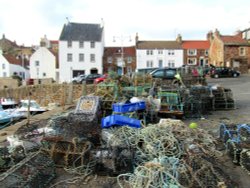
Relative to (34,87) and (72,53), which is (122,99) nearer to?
(34,87)

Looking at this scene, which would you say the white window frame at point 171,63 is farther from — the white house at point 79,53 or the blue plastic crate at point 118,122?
the blue plastic crate at point 118,122

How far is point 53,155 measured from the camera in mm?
5426

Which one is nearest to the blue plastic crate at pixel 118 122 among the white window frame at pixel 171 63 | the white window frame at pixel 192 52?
the white window frame at pixel 171 63

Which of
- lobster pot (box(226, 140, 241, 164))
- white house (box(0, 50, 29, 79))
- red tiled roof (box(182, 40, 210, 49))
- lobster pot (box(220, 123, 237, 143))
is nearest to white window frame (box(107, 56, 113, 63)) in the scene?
red tiled roof (box(182, 40, 210, 49))

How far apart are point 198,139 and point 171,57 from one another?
1797 inches

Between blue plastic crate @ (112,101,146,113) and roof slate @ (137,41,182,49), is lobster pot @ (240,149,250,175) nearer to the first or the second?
blue plastic crate @ (112,101,146,113)

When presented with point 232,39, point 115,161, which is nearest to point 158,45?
point 232,39

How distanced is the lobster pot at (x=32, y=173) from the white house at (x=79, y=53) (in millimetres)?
40053

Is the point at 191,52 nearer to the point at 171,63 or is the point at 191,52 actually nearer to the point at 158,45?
the point at 171,63

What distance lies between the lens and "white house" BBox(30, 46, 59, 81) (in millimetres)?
47938

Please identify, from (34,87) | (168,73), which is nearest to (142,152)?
(168,73)

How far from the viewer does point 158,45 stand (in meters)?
50.7

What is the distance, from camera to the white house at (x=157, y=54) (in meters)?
49.7

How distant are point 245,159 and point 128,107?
13.3 feet
